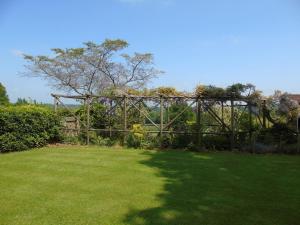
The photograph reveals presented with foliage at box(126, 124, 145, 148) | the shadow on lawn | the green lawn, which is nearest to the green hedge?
the green lawn

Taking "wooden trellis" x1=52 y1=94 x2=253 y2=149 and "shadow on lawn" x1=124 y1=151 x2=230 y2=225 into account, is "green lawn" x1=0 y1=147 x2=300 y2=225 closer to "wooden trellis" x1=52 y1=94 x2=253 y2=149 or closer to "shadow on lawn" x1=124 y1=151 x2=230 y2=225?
"shadow on lawn" x1=124 y1=151 x2=230 y2=225

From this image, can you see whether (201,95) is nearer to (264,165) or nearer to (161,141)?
(161,141)

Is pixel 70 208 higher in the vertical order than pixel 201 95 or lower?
lower

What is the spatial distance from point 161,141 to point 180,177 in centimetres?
554

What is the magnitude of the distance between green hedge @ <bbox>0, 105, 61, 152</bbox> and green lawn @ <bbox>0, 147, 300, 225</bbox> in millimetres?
1188

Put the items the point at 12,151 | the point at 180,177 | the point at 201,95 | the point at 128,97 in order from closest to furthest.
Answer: the point at 180,177 → the point at 12,151 → the point at 201,95 → the point at 128,97

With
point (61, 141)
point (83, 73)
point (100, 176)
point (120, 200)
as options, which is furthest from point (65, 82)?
point (120, 200)

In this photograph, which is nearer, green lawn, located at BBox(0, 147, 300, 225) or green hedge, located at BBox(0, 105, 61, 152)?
green lawn, located at BBox(0, 147, 300, 225)

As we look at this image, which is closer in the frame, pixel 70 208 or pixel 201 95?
pixel 70 208

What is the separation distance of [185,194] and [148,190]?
0.77 metres

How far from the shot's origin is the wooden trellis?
1340 centimetres

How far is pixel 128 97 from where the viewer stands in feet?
47.8

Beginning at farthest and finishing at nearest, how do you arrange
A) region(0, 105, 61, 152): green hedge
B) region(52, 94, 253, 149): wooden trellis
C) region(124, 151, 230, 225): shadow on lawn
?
region(52, 94, 253, 149): wooden trellis → region(0, 105, 61, 152): green hedge → region(124, 151, 230, 225): shadow on lawn

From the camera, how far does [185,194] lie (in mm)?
6645
